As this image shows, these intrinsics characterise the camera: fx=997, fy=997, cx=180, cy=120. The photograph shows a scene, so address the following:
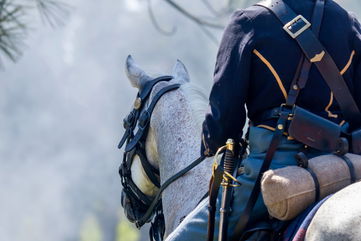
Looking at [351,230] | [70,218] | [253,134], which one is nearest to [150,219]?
[253,134]

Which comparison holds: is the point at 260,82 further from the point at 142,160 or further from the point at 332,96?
the point at 142,160

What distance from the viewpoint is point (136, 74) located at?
666cm

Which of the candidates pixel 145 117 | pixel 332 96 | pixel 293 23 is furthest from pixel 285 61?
pixel 145 117

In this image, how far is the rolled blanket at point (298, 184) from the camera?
14.8 ft

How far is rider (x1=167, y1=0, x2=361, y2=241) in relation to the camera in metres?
4.83

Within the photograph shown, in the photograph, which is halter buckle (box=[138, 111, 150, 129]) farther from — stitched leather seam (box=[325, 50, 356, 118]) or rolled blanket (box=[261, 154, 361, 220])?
rolled blanket (box=[261, 154, 361, 220])

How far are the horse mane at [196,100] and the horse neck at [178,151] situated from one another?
0.01 metres

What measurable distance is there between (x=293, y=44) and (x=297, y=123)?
415 millimetres

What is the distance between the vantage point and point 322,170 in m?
4.59

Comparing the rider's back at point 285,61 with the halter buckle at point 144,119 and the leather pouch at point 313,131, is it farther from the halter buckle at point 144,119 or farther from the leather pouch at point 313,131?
the halter buckle at point 144,119

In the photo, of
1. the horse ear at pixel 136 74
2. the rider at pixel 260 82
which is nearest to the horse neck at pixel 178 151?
the horse ear at pixel 136 74

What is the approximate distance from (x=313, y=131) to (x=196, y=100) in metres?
1.67

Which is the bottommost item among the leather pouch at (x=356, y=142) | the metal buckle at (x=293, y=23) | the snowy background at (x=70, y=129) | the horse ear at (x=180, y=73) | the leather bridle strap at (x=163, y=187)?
the snowy background at (x=70, y=129)

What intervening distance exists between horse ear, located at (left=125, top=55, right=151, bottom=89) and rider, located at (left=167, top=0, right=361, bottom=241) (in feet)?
5.26
